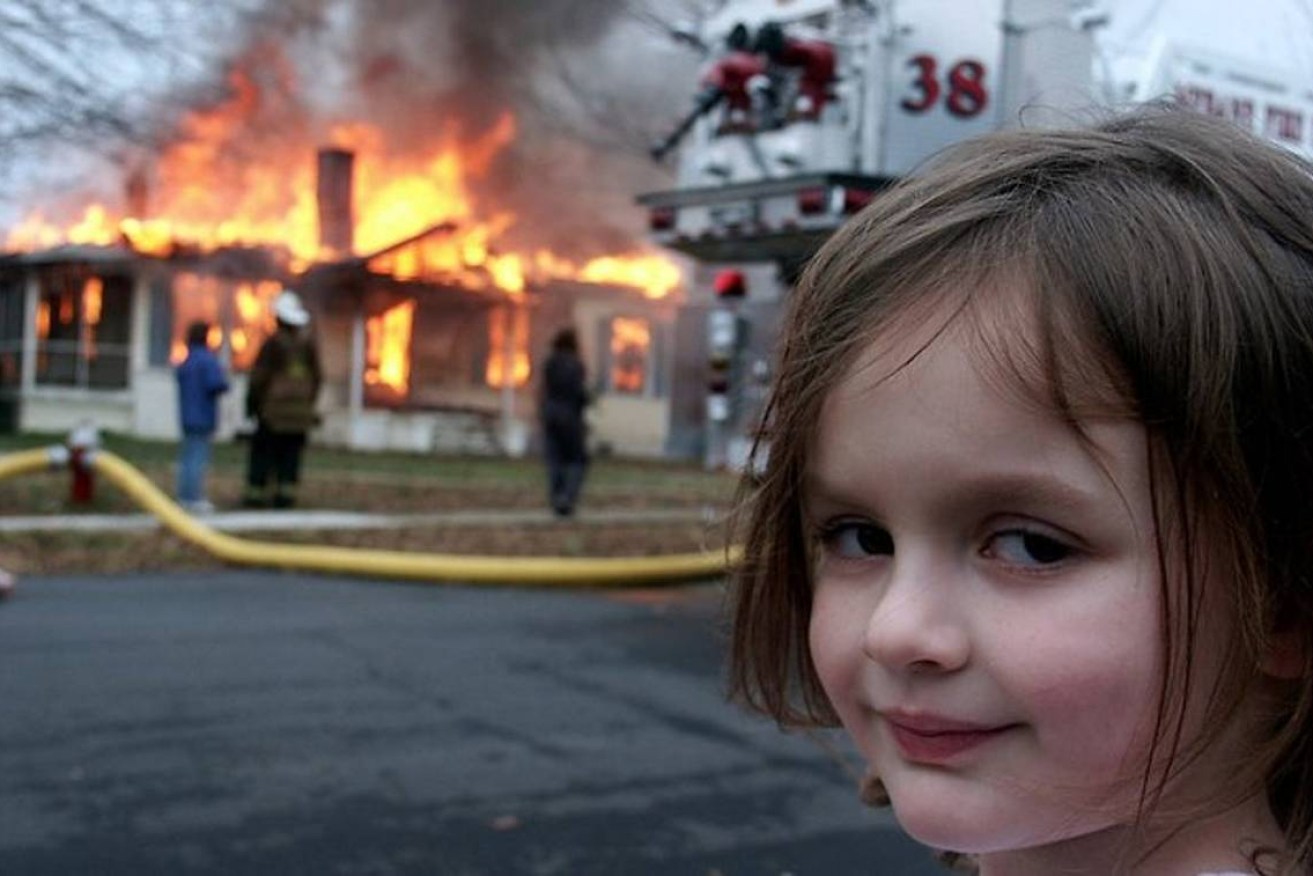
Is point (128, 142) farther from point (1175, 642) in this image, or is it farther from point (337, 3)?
point (1175, 642)

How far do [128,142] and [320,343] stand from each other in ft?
27.5

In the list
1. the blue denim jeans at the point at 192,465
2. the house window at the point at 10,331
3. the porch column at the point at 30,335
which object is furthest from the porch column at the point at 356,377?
the blue denim jeans at the point at 192,465

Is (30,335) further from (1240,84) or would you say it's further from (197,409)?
(1240,84)

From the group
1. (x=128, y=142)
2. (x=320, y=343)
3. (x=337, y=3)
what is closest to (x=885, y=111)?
(x=128, y=142)

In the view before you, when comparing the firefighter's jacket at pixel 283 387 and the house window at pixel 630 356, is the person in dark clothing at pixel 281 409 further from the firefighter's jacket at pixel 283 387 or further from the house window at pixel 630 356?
the house window at pixel 630 356

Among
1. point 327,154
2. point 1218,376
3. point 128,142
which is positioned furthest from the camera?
point 327,154

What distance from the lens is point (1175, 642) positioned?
1.04 m

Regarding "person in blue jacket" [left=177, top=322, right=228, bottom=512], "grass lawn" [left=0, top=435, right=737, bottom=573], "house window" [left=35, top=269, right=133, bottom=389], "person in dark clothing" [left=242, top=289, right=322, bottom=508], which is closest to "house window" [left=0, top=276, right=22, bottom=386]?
"house window" [left=35, top=269, right=133, bottom=389]

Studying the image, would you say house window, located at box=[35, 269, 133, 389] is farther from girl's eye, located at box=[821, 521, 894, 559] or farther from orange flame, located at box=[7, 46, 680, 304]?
girl's eye, located at box=[821, 521, 894, 559]

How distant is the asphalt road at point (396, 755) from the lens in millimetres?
3688

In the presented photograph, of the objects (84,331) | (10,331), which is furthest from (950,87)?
(10,331)

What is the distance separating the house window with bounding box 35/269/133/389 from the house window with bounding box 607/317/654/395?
808cm

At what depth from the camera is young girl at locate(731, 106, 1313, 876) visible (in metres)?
1.03

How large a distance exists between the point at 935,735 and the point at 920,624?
0.28ft
